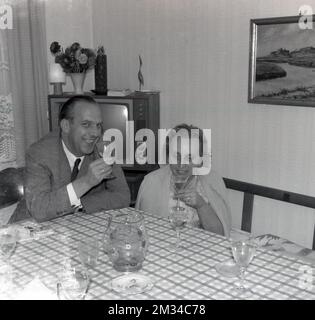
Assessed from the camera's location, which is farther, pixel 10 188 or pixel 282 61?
pixel 282 61

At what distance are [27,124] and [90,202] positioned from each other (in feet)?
5.79

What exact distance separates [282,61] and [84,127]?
1409mm

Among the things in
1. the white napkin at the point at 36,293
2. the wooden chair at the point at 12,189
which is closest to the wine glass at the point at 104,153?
the wooden chair at the point at 12,189

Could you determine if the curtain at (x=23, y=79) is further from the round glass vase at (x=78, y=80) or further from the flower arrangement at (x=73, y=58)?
the round glass vase at (x=78, y=80)

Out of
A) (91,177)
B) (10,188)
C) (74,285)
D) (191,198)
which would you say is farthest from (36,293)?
(10,188)

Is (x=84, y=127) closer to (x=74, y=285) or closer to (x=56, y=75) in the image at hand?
(x=74, y=285)

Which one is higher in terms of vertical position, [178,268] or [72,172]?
[72,172]

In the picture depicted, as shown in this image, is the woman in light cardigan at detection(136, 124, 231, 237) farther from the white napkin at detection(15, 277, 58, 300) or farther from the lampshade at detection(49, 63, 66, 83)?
the lampshade at detection(49, 63, 66, 83)

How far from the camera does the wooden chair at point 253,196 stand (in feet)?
10.1

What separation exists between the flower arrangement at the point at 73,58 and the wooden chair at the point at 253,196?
5.09 feet

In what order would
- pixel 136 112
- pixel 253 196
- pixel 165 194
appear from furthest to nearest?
pixel 136 112
pixel 253 196
pixel 165 194

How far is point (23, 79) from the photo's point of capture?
151 inches
